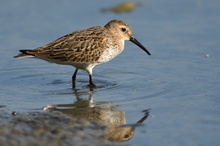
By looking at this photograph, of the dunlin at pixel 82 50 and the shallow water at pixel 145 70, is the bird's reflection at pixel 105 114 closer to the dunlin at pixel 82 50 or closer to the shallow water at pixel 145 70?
the shallow water at pixel 145 70

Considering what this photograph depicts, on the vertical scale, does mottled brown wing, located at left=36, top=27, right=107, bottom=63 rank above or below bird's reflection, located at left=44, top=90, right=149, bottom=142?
above

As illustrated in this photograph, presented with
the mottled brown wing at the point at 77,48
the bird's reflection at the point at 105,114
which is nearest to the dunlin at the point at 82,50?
the mottled brown wing at the point at 77,48

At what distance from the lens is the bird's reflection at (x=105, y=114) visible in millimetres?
8592

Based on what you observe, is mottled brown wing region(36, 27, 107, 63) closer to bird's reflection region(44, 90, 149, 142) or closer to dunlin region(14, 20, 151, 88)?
dunlin region(14, 20, 151, 88)

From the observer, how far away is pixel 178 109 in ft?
32.0

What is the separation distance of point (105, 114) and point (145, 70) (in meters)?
2.79

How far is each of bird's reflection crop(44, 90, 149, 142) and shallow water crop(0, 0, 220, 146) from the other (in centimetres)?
12

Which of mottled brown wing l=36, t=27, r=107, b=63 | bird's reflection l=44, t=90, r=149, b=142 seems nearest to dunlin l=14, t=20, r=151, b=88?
mottled brown wing l=36, t=27, r=107, b=63

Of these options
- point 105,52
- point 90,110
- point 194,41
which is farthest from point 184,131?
point 194,41

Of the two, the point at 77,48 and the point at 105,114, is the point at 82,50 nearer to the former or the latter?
the point at 77,48

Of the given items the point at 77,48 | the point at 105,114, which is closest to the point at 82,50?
the point at 77,48

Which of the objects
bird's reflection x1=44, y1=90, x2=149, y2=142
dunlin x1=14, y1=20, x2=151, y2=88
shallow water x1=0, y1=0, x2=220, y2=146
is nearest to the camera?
bird's reflection x1=44, y1=90, x2=149, y2=142

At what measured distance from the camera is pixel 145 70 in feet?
39.9

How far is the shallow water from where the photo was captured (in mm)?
9242
